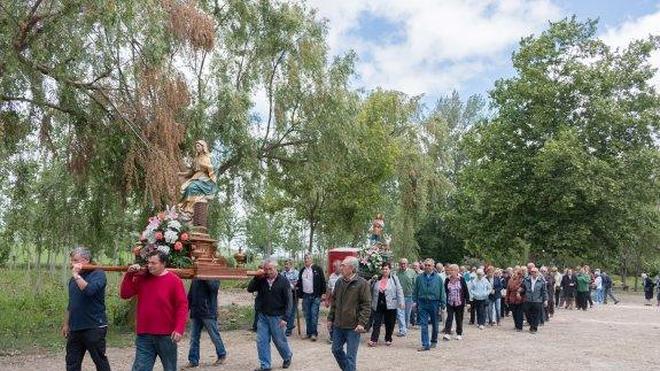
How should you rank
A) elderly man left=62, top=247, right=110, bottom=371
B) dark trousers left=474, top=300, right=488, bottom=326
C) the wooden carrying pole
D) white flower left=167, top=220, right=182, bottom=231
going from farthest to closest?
dark trousers left=474, top=300, right=488, bottom=326 < white flower left=167, top=220, right=182, bottom=231 < the wooden carrying pole < elderly man left=62, top=247, right=110, bottom=371

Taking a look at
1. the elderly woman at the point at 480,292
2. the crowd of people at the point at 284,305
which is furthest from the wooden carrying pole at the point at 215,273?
the elderly woman at the point at 480,292

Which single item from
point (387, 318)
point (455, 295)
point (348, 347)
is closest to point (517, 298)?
point (455, 295)

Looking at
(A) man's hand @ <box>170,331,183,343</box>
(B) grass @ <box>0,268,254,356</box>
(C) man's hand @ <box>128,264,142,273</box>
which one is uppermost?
(C) man's hand @ <box>128,264,142,273</box>

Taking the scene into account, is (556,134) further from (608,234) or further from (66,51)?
(66,51)

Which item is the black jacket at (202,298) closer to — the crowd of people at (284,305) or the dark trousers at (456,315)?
the crowd of people at (284,305)

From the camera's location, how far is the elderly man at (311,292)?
1598cm

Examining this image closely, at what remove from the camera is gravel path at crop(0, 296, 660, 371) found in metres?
11.8

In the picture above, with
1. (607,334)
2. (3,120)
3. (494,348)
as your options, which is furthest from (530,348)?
(3,120)

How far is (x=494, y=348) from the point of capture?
1445cm

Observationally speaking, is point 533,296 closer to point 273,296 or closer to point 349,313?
point 273,296

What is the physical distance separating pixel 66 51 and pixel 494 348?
10442 mm

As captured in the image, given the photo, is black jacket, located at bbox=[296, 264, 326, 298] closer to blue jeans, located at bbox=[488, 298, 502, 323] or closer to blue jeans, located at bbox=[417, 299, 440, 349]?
blue jeans, located at bbox=[417, 299, 440, 349]

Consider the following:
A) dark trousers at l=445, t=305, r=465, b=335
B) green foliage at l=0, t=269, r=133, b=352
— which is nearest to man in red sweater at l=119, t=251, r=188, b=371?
green foliage at l=0, t=269, r=133, b=352

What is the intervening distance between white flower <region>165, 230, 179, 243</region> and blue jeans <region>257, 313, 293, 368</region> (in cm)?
232
